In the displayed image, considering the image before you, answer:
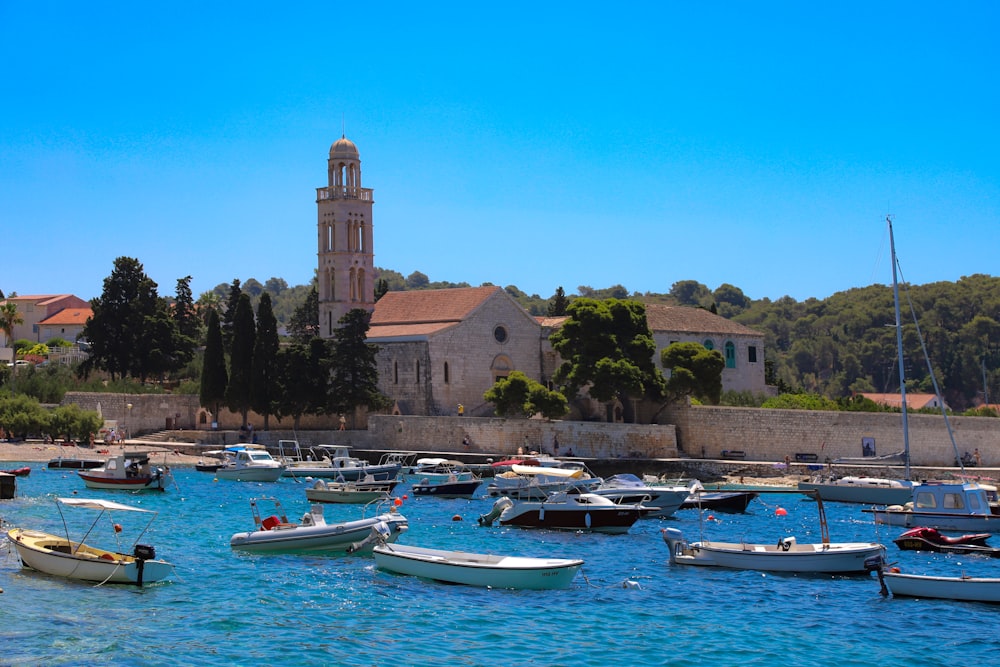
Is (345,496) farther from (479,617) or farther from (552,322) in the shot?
(552,322)

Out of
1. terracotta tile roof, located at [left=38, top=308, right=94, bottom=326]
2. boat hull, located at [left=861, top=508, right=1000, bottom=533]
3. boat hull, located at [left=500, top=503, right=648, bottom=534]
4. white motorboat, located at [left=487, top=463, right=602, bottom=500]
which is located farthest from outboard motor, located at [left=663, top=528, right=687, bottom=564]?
terracotta tile roof, located at [left=38, top=308, right=94, bottom=326]

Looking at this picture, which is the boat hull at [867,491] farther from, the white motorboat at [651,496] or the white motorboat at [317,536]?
the white motorboat at [317,536]

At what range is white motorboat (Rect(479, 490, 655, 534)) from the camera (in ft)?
109

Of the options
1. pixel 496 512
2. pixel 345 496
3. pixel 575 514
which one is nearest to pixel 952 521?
pixel 575 514

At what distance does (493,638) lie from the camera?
799 inches

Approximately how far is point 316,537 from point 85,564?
5.60m

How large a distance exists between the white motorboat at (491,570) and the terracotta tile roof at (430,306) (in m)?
40.4

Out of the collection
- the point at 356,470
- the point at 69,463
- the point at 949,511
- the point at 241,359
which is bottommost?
the point at 949,511

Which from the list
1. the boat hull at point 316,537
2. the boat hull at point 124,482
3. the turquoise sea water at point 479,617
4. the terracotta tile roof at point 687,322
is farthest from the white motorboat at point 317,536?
the terracotta tile roof at point 687,322

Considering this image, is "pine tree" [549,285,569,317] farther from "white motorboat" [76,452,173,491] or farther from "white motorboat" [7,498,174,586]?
"white motorboat" [7,498,174,586]

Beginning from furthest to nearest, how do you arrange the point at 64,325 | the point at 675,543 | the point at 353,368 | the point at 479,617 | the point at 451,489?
the point at 64,325 → the point at 353,368 → the point at 451,489 → the point at 675,543 → the point at 479,617

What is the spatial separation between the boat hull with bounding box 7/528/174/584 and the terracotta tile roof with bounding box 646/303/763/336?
44.8 metres

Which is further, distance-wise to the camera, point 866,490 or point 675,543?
point 866,490

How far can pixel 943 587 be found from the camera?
23.4 m
